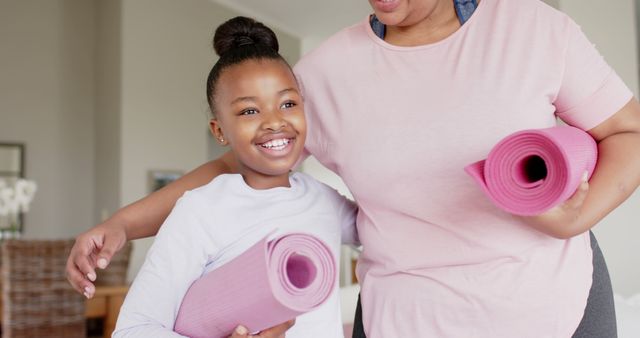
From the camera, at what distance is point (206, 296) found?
0.93m

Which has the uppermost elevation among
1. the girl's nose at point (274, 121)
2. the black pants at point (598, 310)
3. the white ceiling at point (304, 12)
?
the white ceiling at point (304, 12)

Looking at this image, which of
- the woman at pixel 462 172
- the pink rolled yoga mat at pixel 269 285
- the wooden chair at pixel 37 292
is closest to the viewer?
the pink rolled yoga mat at pixel 269 285

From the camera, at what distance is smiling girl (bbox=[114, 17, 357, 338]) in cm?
100

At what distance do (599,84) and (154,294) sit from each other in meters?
0.72

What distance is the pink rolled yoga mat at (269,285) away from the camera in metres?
0.81

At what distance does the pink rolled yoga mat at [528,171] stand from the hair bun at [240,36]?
0.54 meters

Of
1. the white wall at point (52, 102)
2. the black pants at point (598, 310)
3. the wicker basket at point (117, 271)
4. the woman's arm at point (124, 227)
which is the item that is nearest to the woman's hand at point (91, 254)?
the woman's arm at point (124, 227)

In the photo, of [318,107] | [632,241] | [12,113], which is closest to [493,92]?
[318,107]

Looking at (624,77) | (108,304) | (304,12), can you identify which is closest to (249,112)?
(624,77)

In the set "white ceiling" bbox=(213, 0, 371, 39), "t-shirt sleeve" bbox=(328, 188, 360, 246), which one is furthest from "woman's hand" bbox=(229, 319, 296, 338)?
"white ceiling" bbox=(213, 0, 371, 39)

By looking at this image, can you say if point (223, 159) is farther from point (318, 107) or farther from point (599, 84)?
point (599, 84)

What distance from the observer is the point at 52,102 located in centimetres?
631

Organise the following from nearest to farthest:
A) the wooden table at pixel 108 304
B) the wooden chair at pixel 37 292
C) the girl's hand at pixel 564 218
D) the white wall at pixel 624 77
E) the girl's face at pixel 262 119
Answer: the girl's hand at pixel 564 218
the girl's face at pixel 262 119
the white wall at pixel 624 77
the wooden chair at pixel 37 292
the wooden table at pixel 108 304

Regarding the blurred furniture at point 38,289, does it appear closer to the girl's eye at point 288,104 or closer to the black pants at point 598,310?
the girl's eye at point 288,104
